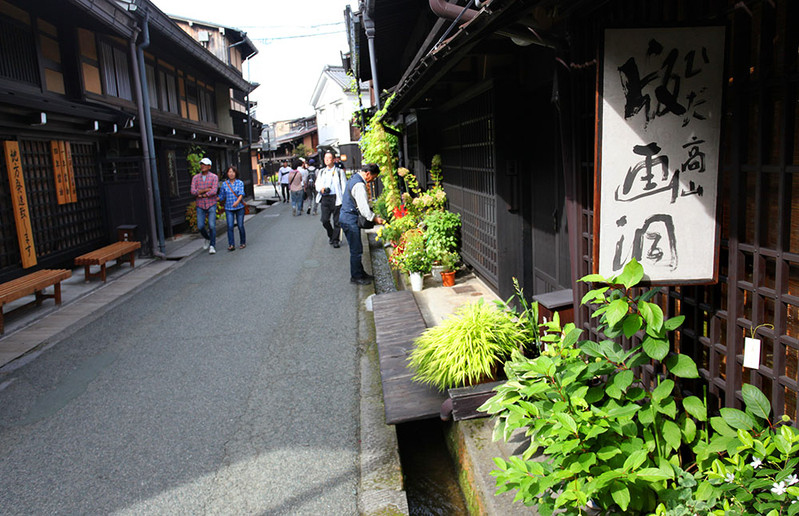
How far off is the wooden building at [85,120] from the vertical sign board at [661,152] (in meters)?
10.5

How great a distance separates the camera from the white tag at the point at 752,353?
2658 mm

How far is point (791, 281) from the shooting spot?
2.59m

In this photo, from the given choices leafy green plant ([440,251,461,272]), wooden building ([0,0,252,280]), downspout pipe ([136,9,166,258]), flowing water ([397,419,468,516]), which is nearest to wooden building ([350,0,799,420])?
flowing water ([397,419,468,516])

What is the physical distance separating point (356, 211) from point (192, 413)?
18.8 feet

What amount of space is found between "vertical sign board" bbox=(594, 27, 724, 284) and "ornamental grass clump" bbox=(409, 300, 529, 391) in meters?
2.08

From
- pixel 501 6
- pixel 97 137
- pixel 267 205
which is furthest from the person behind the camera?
pixel 267 205

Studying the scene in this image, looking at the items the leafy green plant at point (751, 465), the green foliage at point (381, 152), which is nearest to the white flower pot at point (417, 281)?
the green foliage at point (381, 152)

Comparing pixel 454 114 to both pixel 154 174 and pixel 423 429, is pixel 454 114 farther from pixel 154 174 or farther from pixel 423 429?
pixel 154 174

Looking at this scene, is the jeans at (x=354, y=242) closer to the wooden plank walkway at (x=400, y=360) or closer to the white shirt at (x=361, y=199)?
the white shirt at (x=361, y=199)

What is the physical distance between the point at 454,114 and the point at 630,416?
840 cm

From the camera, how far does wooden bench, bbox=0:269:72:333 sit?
340 inches

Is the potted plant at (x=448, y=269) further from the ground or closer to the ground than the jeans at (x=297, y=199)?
closer to the ground

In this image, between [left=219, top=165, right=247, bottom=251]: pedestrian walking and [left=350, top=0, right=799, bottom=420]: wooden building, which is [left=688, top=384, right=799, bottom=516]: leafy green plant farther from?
[left=219, top=165, right=247, bottom=251]: pedestrian walking

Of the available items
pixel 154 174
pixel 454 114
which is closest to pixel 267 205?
pixel 154 174
